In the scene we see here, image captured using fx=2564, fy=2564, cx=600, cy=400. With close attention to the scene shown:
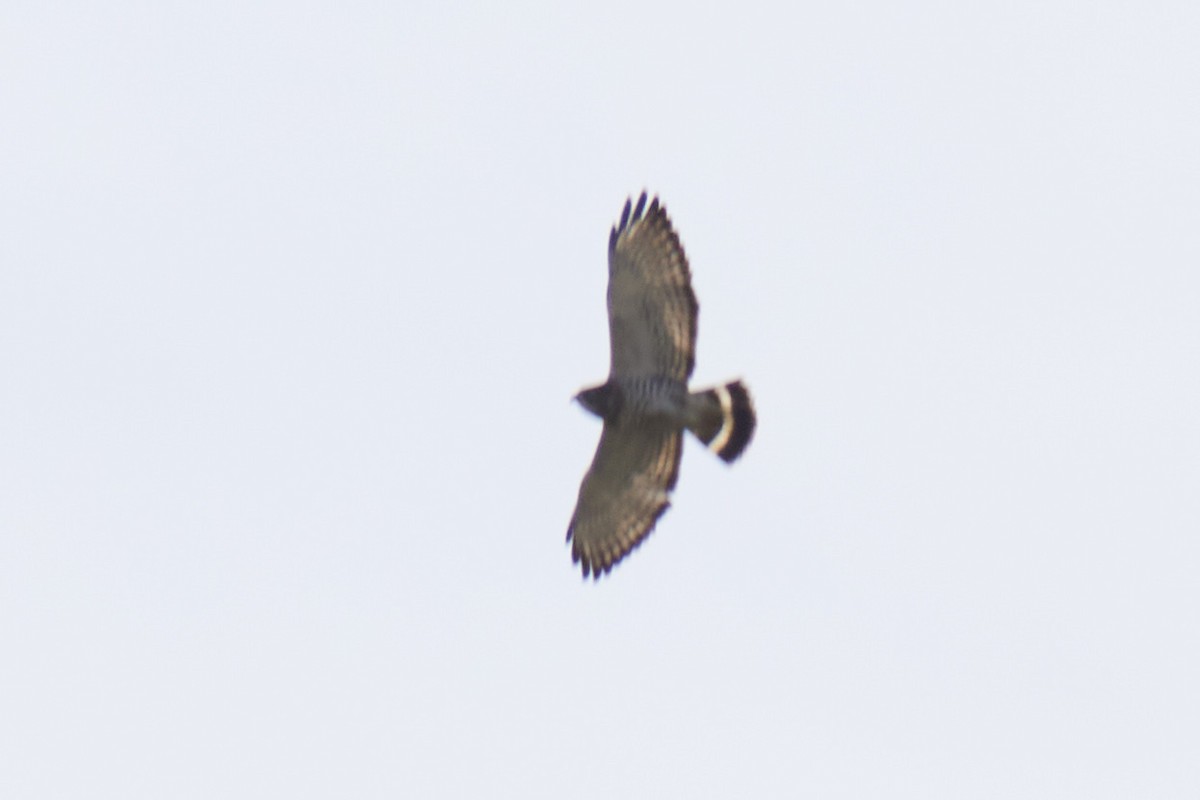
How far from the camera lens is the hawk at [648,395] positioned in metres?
19.6

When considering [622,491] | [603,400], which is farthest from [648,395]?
[622,491]

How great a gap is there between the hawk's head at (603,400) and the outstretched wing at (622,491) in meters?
0.13

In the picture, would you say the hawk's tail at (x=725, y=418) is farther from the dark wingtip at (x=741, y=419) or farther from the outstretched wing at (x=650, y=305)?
the outstretched wing at (x=650, y=305)

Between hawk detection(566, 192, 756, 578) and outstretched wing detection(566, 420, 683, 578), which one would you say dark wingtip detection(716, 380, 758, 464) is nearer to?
hawk detection(566, 192, 756, 578)

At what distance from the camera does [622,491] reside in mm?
20547

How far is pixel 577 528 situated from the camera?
Result: 20797mm

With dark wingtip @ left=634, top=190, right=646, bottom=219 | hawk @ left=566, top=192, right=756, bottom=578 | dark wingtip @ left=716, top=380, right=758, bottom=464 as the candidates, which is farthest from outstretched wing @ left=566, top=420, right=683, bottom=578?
dark wingtip @ left=634, top=190, right=646, bottom=219

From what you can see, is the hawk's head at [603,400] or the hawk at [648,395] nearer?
the hawk at [648,395]

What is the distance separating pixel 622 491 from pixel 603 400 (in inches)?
39.5

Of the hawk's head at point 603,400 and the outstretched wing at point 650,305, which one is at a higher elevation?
the outstretched wing at point 650,305

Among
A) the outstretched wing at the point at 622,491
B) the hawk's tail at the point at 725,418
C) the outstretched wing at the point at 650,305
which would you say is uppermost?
the outstretched wing at the point at 650,305

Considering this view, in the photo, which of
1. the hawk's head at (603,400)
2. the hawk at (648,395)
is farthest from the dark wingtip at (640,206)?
the hawk's head at (603,400)

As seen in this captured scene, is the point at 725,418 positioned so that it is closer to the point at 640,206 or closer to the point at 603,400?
the point at 603,400

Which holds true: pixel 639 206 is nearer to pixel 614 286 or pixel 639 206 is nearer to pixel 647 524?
pixel 614 286
